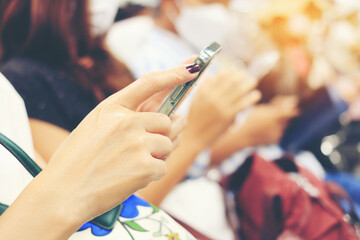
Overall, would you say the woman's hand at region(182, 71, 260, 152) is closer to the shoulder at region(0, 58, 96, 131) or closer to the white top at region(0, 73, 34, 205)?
the shoulder at region(0, 58, 96, 131)

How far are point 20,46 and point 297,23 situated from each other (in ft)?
3.87

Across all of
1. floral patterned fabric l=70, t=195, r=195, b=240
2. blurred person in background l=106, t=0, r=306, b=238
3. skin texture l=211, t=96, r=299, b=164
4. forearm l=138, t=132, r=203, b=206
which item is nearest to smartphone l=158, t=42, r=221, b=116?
floral patterned fabric l=70, t=195, r=195, b=240

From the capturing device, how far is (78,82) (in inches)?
29.0

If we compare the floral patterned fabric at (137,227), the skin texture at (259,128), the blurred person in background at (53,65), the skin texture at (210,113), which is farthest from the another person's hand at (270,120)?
the floral patterned fabric at (137,227)

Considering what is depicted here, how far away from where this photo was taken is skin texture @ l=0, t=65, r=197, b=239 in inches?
12.3

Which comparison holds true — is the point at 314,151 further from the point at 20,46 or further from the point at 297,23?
the point at 20,46

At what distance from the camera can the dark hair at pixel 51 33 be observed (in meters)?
0.74

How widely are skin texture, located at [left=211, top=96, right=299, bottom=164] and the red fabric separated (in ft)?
0.97

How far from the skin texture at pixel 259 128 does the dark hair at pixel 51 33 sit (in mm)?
430

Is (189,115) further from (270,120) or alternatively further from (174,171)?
(270,120)

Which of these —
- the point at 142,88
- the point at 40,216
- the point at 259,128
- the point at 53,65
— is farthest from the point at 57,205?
the point at 259,128

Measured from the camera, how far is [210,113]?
759mm

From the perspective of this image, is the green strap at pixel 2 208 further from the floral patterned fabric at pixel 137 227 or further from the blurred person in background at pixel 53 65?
the blurred person in background at pixel 53 65

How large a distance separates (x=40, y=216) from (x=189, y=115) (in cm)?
51
